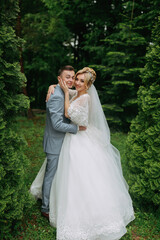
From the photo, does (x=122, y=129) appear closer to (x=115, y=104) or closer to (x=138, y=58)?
(x=115, y=104)

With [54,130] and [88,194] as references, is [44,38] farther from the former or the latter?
[88,194]

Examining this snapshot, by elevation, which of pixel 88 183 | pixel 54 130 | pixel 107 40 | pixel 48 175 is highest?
pixel 107 40

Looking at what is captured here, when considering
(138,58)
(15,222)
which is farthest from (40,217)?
(138,58)

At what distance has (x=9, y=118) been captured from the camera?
2807 mm

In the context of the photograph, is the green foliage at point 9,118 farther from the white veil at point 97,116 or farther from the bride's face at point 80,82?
the white veil at point 97,116

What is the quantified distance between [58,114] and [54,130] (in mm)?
363

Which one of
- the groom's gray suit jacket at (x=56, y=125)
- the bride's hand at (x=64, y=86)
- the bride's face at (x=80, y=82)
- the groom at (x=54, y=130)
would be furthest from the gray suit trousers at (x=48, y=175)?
the bride's face at (x=80, y=82)

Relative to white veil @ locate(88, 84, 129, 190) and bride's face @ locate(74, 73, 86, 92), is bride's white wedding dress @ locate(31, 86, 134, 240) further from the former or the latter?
bride's face @ locate(74, 73, 86, 92)

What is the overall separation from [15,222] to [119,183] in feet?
5.70

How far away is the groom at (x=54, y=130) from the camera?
3.21 metres

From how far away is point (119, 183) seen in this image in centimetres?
336


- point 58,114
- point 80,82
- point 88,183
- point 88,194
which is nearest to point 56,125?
point 58,114

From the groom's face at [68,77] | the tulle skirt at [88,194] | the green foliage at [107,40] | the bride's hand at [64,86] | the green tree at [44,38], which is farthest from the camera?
the green tree at [44,38]

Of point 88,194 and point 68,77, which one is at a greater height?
point 68,77
